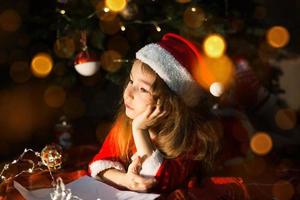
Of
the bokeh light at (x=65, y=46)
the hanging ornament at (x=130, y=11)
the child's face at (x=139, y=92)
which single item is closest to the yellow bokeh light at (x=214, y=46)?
the hanging ornament at (x=130, y=11)

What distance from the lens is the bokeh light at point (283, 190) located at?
5.72 ft

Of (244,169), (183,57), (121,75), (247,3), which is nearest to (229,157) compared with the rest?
(244,169)

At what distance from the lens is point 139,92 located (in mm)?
1264

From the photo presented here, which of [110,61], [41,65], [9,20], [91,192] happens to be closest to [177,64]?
[91,192]

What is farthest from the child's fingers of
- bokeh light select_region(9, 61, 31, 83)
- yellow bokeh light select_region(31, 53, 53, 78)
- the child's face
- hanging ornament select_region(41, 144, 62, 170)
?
bokeh light select_region(9, 61, 31, 83)

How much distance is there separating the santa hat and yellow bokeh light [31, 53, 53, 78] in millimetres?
1048

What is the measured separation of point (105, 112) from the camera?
2949mm

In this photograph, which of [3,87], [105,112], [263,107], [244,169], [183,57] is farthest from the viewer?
[105,112]

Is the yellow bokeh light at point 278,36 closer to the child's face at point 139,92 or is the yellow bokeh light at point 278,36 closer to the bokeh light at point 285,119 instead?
the bokeh light at point 285,119

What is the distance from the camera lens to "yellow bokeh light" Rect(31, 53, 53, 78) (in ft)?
7.39

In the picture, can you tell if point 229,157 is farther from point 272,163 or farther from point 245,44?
point 245,44

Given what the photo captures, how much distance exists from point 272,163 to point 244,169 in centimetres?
16

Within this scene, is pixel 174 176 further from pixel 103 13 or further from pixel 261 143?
pixel 261 143

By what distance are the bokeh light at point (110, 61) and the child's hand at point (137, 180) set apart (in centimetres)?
95
